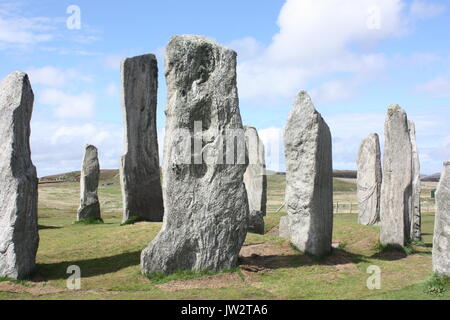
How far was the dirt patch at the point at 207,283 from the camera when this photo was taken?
12758 millimetres

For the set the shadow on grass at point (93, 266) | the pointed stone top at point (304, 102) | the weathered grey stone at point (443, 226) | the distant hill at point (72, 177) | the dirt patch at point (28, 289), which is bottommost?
the dirt patch at point (28, 289)

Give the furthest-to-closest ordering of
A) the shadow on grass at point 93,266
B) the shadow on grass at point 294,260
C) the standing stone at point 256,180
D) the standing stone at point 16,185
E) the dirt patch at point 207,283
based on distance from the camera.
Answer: the standing stone at point 256,180 → the shadow on grass at point 294,260 → the shadow on grass at point 93,266 → the standing stone at point 16,185 → the dirt patch at point 207,283

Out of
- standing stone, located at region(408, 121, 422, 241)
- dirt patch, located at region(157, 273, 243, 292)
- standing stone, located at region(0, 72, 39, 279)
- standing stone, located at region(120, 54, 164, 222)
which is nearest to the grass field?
dirt patch, located at region(157, 273, 243, 292)

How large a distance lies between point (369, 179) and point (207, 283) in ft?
43.2

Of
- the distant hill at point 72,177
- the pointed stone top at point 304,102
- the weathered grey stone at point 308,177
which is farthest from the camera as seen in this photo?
the distant hill at point 72,177

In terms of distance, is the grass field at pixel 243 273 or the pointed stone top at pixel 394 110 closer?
the grass field at pixel 243 273

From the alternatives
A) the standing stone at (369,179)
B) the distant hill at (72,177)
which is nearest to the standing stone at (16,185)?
the standing stone at (369,179)

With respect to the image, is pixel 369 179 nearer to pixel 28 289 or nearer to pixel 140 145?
pixel 140 145

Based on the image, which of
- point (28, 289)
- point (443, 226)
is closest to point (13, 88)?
point (28, 289)

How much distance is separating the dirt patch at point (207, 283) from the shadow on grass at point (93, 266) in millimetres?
2144

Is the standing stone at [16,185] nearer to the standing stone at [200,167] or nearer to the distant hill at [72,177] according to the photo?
the standing stone at [200,167]

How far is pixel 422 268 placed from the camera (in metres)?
15.3
